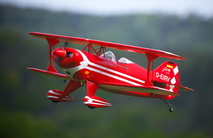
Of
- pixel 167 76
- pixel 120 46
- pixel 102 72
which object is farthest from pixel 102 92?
pixel 120 46

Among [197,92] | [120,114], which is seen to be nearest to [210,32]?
[197,92]

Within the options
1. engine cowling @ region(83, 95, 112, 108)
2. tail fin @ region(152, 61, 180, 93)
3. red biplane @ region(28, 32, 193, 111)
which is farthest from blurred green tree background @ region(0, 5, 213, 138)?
tail fin @ region(152, 61, 180, 93)

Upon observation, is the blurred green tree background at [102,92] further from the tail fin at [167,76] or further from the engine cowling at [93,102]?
the tail fin at [167,76]

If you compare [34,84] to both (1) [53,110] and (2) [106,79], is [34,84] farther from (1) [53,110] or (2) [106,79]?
(2) [106,79]

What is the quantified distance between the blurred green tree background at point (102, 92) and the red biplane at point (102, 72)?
1.76 metres

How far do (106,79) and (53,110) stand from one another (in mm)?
4829

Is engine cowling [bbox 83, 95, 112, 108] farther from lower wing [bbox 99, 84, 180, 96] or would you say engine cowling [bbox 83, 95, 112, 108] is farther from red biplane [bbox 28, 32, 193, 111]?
lower wing [bbox 99, 84, 180, 96]

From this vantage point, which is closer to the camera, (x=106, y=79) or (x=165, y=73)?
(x=106, y=79)

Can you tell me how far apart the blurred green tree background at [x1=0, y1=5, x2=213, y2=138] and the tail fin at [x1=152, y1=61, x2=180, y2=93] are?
252 centimetres

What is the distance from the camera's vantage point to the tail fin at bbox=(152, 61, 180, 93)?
18.6 metres

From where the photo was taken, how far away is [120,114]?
20938 mm

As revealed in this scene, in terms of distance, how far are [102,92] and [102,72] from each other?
630cm

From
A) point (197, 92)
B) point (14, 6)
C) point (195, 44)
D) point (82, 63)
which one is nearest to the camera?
point (82, 63)

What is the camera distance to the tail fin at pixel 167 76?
61.1 ft
